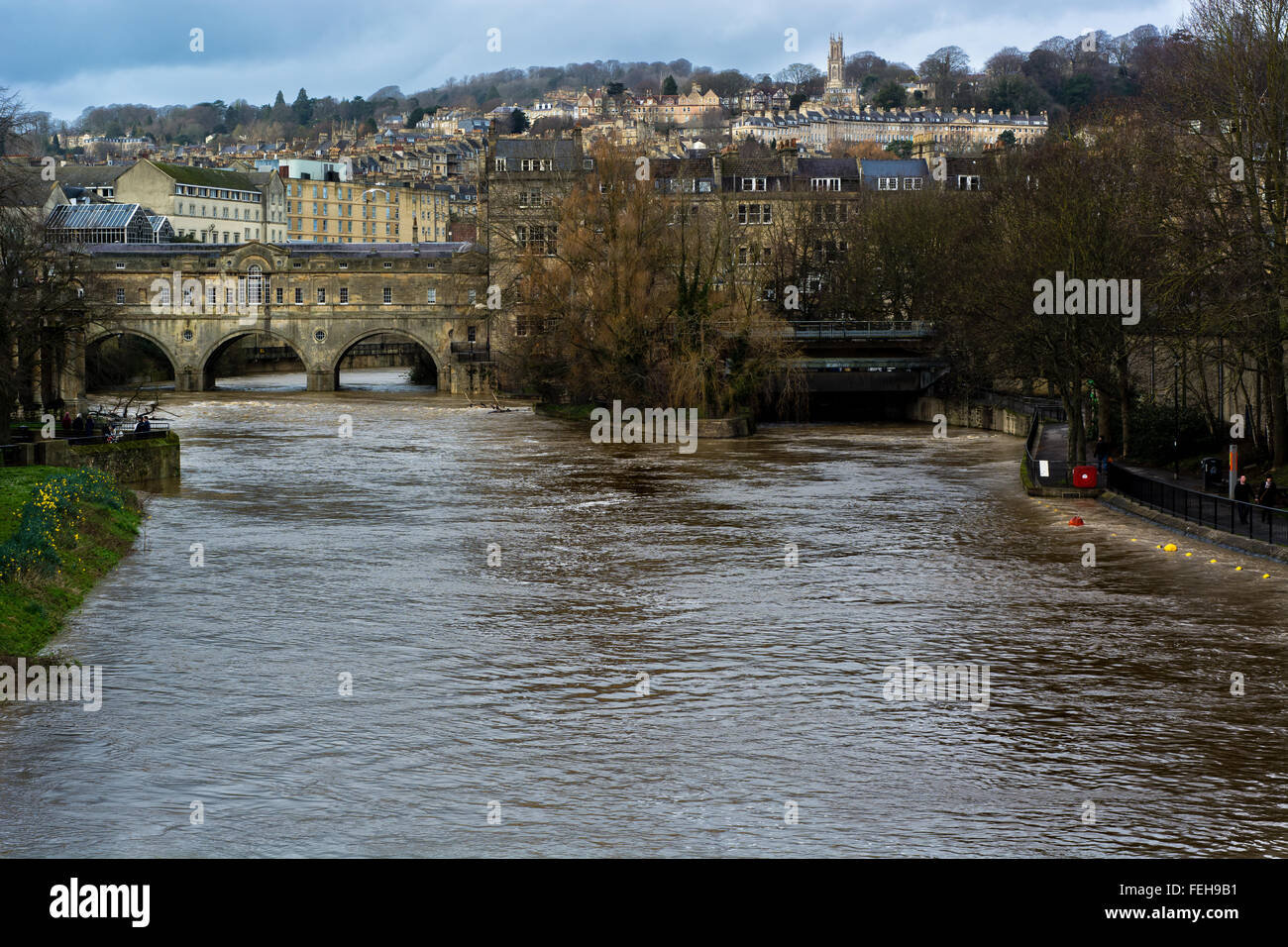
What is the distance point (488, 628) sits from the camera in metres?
25.2

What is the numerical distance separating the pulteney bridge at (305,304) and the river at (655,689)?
55638 millimetres

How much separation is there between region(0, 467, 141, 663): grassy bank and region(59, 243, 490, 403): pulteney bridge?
186 ft

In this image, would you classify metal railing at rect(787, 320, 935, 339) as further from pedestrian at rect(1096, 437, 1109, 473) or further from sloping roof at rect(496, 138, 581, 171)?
sloping roof at rect(496, 138, 581, 171)

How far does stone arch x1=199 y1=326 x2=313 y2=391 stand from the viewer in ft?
314

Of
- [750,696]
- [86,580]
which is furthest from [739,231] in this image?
[750,696]

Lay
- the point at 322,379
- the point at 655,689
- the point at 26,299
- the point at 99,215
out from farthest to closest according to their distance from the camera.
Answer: the point at 99,215
the point at 322,379
the point at 26,299
the point at 655,689

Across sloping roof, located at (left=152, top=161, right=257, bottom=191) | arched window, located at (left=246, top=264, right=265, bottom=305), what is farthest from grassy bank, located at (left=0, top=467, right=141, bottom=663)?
sloping roof, located at (left=152, top=161, right=257, bottom=191)

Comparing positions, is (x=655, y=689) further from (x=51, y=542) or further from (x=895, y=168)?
(x=895, y=168)

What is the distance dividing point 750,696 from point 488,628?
237 inches

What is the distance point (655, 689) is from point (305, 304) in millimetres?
81321

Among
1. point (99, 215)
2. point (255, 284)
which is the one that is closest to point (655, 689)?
point (255, 284)

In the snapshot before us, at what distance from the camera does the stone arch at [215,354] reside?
95.7m

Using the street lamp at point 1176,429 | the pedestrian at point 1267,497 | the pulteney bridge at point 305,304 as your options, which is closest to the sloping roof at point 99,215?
the pulteney bridge at point 305,304

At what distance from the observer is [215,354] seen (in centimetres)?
9688
